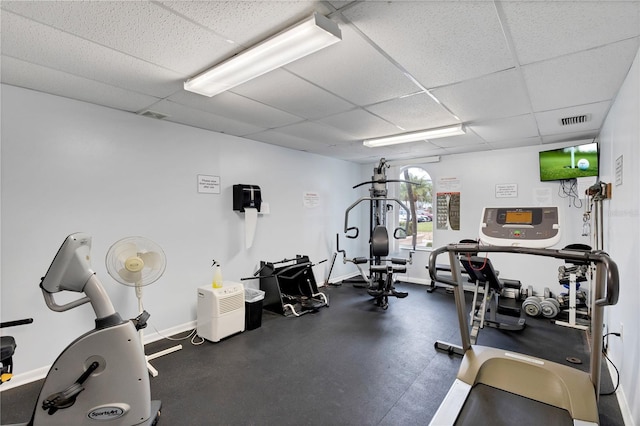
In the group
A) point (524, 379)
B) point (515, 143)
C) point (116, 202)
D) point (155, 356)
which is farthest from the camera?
point (515, 143)

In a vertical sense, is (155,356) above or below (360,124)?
below

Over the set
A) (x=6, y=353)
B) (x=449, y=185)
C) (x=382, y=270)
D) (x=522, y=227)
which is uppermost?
(x=449, y=185)

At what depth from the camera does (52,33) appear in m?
1.71

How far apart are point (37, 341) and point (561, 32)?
14.3 feet

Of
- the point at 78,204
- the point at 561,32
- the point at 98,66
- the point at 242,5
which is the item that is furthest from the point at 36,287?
the point at 561,32

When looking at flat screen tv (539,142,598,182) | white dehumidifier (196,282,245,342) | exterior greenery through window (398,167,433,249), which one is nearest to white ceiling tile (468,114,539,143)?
flat screen tv (539,142,598,182)

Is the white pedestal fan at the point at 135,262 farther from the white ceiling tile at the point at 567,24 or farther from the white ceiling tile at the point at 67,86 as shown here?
the white ceiling tile at the point at 567,24

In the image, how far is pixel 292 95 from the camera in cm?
262

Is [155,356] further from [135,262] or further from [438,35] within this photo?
[438,35]

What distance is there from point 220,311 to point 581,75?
3.77 m

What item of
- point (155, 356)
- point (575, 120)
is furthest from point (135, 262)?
point (575, 120)

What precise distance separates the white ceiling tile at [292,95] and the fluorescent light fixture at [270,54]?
162mm

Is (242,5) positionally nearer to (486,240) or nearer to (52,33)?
(52,33)

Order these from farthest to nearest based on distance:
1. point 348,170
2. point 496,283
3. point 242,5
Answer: point 348,170 < point 496,283 < point 242,5
